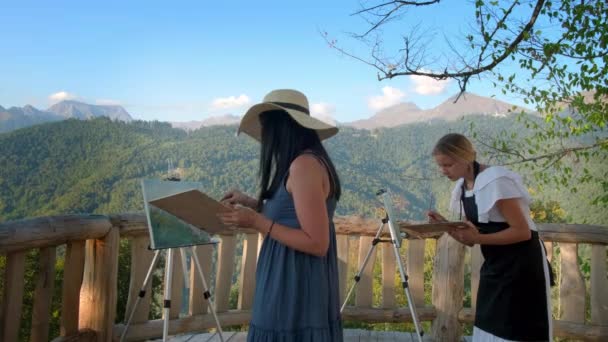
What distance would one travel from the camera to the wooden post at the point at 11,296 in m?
2.24

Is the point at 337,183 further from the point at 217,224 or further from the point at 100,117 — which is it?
the point at 100,117

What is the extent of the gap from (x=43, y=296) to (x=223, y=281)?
135 cm

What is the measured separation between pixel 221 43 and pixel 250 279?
63.7m

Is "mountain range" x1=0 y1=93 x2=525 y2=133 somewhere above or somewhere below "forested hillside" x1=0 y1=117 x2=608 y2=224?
above

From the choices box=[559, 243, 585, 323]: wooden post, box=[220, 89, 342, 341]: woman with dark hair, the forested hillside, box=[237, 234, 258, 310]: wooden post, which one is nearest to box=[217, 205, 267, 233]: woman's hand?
box=[220, 89, 342, 341]: woman with dark hair

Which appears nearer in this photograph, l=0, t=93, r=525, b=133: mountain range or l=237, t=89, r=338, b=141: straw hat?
l=237, t=89, r=338, b=141: straw hat

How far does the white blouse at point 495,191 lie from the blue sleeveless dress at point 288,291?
75 centimetres

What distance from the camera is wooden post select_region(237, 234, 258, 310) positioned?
147 inches

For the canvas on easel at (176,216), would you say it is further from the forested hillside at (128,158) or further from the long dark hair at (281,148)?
the forested hillside at (128,158)

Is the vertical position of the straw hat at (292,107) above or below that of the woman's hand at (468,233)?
above

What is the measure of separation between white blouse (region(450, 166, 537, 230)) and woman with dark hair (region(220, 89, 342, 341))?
739mm

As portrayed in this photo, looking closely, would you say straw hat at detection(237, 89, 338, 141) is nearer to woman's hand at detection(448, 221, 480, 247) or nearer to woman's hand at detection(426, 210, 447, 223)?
woman's hand at detection(448, 221, 480, 247)

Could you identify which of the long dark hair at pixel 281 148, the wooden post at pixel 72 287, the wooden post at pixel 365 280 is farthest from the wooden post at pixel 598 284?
the wooden post at pixel 72 287

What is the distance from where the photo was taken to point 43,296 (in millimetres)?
2545
